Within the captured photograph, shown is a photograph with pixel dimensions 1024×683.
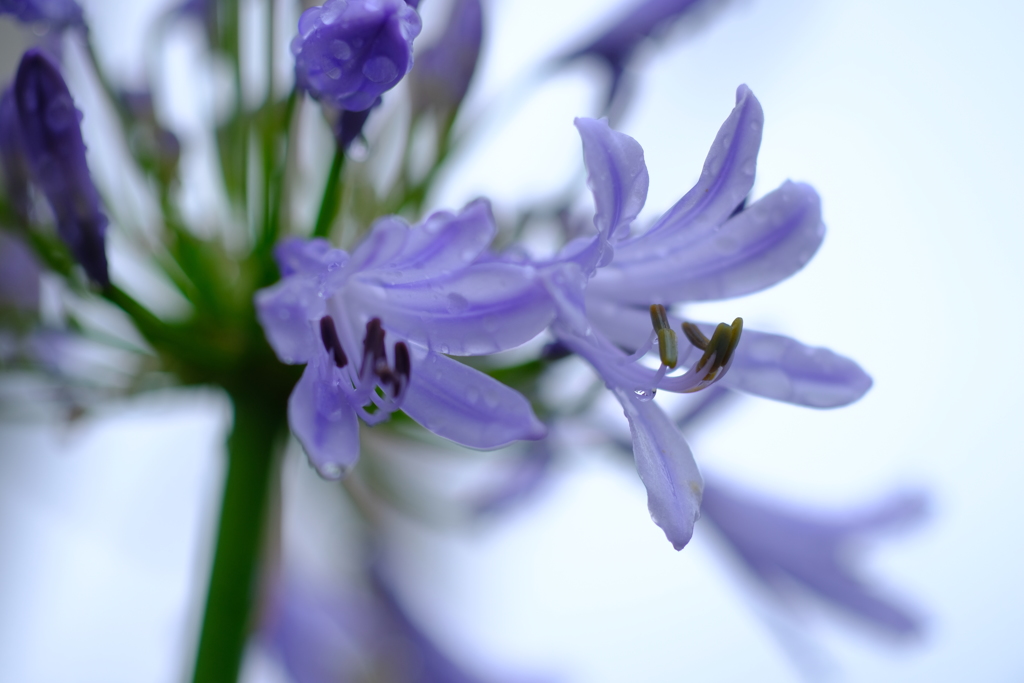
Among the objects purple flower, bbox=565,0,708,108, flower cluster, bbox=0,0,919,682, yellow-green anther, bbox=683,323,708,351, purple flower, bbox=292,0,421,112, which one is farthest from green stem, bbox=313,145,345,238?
purple flower, bbox=565,0,708,108

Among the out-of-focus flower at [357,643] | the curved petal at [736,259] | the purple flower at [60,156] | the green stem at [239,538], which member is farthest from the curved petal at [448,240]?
the out-of-focus flower at [357,643]

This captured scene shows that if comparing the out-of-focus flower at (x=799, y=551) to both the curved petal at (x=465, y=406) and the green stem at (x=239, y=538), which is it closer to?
the green stem at (x=239, y=538)

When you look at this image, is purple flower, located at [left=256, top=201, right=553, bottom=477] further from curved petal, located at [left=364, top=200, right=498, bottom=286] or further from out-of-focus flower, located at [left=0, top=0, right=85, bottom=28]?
out-of-focus flower, located at [left=0, top=0, right=85, bottom=28]

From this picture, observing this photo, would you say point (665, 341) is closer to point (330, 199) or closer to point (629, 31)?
point (330, 199)

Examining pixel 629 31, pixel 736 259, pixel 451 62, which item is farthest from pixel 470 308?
pixel 629 31

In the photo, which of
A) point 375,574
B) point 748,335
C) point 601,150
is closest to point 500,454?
point 375,574
